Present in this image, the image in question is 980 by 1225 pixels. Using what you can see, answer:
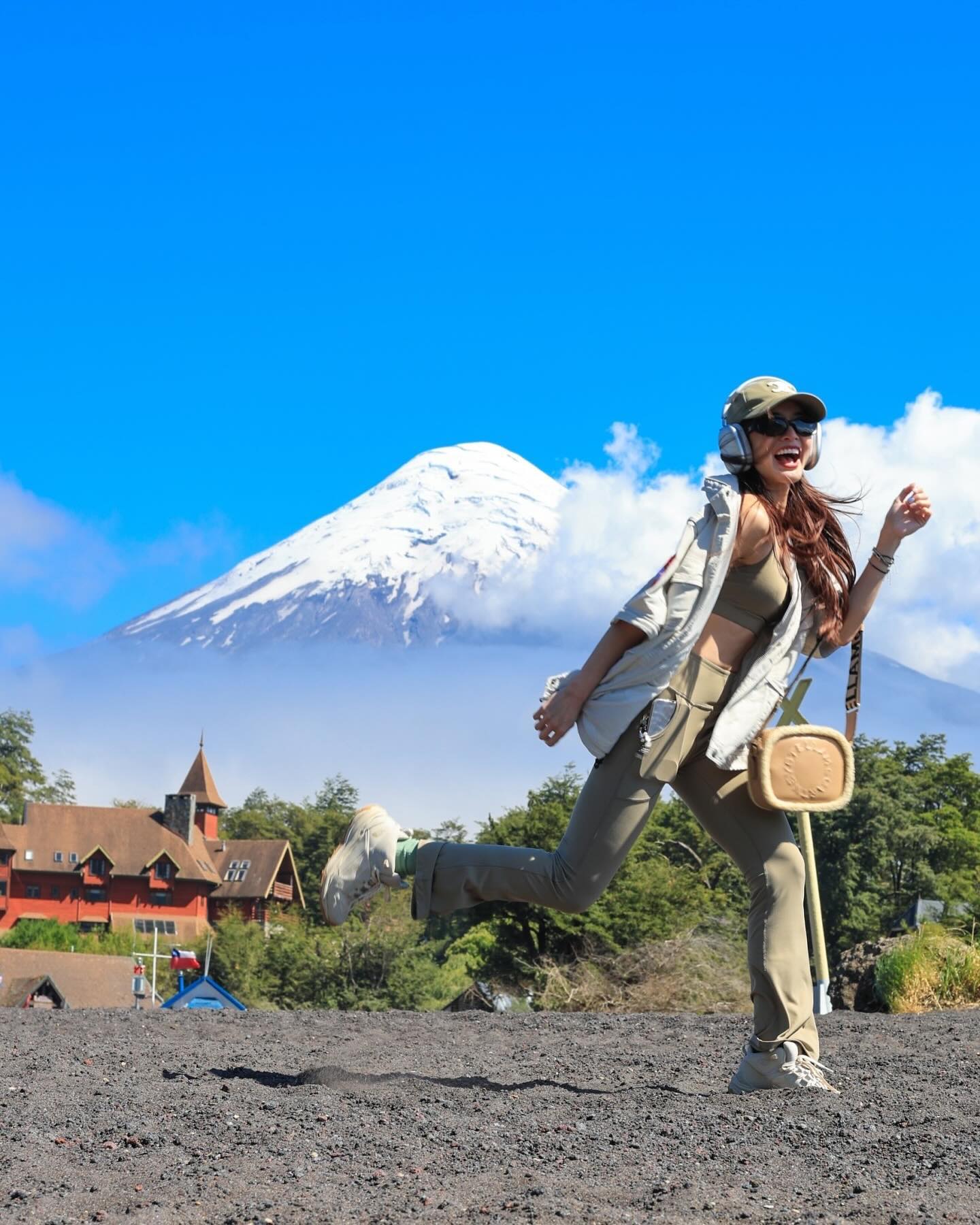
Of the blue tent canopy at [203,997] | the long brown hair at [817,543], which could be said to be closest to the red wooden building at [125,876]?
the blue tent canopy at [203,997]

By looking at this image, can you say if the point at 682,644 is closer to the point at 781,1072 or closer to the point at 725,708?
the point at 725,708

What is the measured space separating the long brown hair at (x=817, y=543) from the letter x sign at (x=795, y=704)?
425 millimetres

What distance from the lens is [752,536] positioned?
4.32m

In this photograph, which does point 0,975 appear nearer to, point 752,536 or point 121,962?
point 121,962

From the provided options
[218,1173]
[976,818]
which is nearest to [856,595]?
[218,1173]

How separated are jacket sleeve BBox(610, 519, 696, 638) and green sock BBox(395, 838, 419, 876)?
0.99 m

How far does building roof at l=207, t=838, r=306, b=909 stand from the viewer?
247 ft

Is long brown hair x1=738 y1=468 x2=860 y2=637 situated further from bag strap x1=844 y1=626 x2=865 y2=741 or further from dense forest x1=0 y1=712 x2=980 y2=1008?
dense forest x1=0 y1=712 x2=980 y2=1008

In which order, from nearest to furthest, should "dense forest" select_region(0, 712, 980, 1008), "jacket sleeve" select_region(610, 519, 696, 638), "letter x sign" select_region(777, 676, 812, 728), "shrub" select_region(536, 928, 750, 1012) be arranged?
"jacket sleeve" select_region(610, 519, 696, 638) → "letter x sign" select_region(777, 676, 812, 728) → "shrub" select_region(536, 928, 750, 1012) → "dense forest" select_region(0, 712, 980, 1008)

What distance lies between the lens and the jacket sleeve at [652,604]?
416 centimetres

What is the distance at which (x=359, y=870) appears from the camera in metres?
4.55

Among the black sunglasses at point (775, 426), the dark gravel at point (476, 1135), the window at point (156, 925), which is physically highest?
the window at point (156, 925)

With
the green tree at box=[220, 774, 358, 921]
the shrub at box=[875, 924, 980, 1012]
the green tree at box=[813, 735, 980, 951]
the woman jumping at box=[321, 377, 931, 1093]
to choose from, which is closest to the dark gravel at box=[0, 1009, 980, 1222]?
the woman jumping at box=[321, 377, 931, 1093]

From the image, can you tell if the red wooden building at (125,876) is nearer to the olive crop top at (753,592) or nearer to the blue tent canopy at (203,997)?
the blue tent canopy at (203,997)
